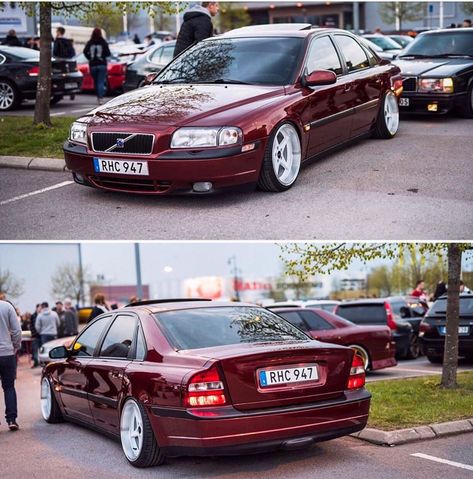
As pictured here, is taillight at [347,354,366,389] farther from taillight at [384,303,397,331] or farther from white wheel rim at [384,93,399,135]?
taillight at [384,303,397,331]

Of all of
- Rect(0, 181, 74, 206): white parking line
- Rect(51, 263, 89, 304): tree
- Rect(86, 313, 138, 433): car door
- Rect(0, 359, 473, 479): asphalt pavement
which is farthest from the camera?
Rect(51, 263, 89, 304): tree

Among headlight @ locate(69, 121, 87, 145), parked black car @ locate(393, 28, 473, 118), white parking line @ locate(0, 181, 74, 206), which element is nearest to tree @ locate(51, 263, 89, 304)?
parked black car @ locate(393, 28, 473, 118)

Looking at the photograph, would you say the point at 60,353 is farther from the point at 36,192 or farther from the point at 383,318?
the point at 383,318

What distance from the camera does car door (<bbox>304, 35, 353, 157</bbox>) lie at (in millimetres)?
10109

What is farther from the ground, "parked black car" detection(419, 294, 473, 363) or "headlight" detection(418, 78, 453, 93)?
"headlight" detection(418, 78, 453, 93)

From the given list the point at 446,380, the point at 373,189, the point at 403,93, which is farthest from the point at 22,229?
the point at 403,93

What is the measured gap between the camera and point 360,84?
37.7ft

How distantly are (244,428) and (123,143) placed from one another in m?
4.11

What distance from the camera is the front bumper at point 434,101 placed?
14164 mm

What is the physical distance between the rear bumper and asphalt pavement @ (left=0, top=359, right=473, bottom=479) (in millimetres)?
289

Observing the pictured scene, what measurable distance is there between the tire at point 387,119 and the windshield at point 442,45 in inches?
129

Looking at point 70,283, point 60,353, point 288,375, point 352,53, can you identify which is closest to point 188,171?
point 60,353

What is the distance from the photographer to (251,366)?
572 centimetres

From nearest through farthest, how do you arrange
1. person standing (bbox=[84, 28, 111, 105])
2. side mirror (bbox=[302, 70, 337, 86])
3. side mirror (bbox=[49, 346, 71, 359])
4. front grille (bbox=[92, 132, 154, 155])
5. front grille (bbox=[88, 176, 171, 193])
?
side mirror (bbox=[49, 346, 71, 359])
front grille (bbox=[92, 132, 154, 155])
front grille (bbox=[88, 176, 171, 193])
side mirror (bbox=[302, 70, 337, 86])
person standing (bbox=[84, 28, 111, 105])
